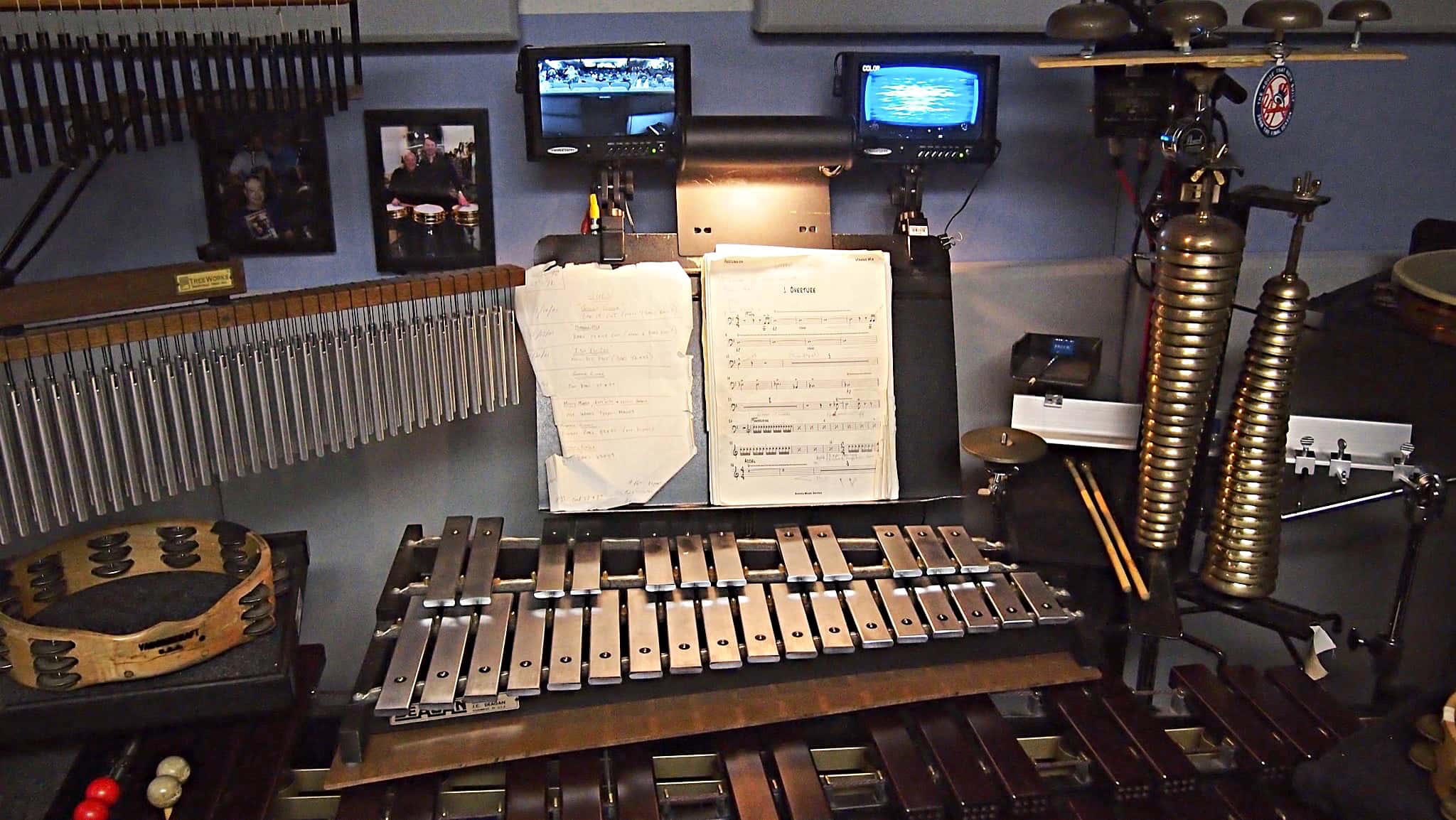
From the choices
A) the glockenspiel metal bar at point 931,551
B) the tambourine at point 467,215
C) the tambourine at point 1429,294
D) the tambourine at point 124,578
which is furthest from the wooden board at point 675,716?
the tambourine at point 467,215

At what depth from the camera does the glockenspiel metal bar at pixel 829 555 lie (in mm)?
2158

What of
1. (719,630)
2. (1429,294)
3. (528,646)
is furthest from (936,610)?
(1429,294)

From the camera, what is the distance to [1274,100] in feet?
7.16

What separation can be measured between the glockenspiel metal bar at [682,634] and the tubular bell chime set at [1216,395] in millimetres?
943

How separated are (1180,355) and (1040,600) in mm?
541

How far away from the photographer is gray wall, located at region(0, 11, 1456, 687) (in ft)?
8.63

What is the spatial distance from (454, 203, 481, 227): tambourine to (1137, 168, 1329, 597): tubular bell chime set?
1567mm

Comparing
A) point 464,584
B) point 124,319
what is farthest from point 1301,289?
point 124,319

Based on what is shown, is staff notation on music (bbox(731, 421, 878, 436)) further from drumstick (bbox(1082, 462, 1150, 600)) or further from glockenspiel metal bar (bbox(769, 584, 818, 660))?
drumstick (bbox(1082, 462, 1150, 600))

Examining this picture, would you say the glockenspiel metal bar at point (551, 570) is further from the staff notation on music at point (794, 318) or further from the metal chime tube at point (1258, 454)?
the metal chime tube at point (1258, 454)

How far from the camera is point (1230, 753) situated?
6.32 feet

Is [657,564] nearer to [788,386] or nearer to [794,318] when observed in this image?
[788,386]

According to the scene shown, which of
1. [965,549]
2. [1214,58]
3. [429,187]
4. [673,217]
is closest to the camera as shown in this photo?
[1214,58]

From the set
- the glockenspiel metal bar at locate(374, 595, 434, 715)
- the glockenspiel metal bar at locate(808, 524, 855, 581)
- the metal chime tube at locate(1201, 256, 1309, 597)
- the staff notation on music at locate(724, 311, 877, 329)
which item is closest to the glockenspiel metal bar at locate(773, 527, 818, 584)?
the glockenspiel metal bar at locate(808, 524, 855, 581)
